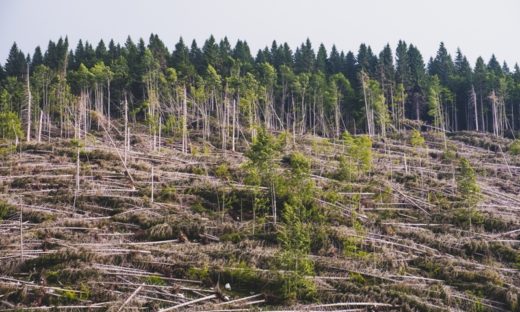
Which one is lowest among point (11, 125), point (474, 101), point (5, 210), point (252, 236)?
point (252, 236)

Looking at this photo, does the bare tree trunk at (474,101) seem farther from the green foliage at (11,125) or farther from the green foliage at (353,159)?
the green foliage at (11,125)

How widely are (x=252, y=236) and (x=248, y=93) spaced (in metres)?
35.7

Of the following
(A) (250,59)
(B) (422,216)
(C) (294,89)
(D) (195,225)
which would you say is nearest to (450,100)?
(C) (294,89)

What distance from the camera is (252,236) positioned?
70.5 feet

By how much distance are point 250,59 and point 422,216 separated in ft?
187

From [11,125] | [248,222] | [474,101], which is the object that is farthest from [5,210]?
[474,101]

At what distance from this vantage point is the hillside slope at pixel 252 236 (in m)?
15.6

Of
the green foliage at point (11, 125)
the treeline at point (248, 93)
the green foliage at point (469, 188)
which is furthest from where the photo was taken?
the treeline at point (248, 93)

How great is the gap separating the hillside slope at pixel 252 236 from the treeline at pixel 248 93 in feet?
66.7

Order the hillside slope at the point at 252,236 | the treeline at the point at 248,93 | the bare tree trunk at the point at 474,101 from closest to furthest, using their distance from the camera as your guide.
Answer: the hillside slope at the point at 252,236
the treeline at the point at 248,93
the bare tree trunk at the point at 474,101

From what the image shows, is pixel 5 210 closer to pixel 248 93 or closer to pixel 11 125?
pixel 11 125

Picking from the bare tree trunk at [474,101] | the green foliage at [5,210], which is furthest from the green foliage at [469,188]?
the bare tree trunk at [474,101]

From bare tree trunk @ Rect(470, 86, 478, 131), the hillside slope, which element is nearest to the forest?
the hillside slope

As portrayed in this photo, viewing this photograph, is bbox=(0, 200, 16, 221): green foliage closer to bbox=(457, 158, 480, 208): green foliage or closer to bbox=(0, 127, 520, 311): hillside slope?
bbox=(0, 127, 520, 311): hillside slope
